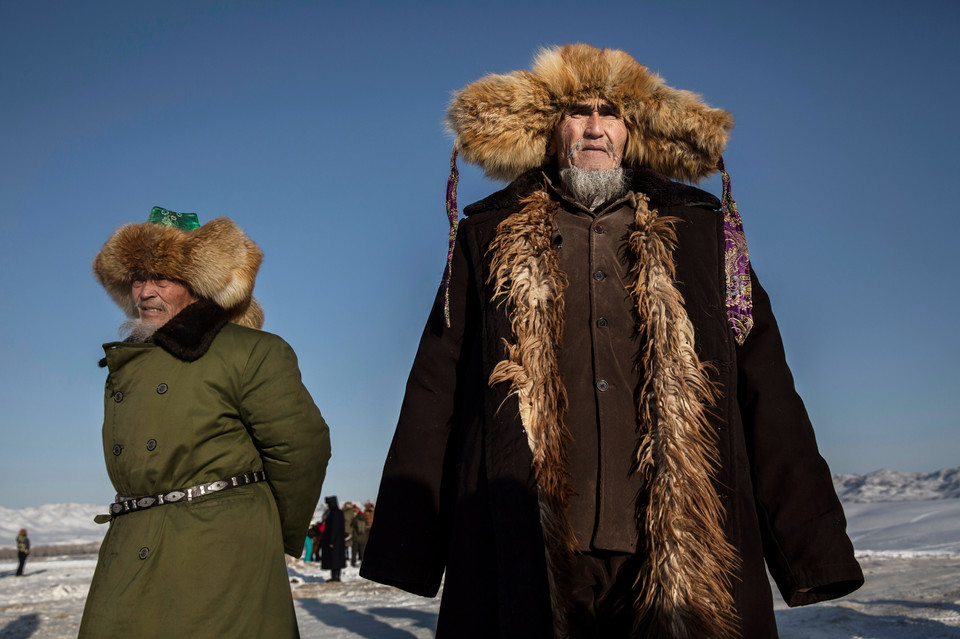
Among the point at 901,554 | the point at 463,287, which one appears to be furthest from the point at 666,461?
the point at 901,554

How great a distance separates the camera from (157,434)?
9.12 ft

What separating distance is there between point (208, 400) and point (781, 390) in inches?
78.1

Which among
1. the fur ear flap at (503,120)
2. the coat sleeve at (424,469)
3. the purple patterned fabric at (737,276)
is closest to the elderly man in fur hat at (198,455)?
the coat sleeve at (424,469)

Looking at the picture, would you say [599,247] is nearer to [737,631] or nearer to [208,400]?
[737,631]

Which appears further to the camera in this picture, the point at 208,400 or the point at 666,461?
the point at 208,400

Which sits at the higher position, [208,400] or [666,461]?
[208,400]

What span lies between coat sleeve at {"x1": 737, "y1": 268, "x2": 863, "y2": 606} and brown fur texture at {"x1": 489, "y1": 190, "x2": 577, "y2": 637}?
57 centimetres

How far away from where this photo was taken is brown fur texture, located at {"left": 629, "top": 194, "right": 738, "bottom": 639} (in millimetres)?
1868

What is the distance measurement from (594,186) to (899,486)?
71.5 m

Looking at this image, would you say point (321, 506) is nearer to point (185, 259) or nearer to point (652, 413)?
point (185, 259)

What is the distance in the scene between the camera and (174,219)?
344cm

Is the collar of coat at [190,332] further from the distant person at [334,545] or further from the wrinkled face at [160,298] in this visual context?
the distant person at [334,545]

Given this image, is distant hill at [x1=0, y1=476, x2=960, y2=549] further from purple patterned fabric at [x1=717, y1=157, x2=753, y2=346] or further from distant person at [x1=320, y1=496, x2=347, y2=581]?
purple patterned fabric at [x1=717, y1=157, x2=753, y2=346]

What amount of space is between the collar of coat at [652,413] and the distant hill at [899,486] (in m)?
54.6
